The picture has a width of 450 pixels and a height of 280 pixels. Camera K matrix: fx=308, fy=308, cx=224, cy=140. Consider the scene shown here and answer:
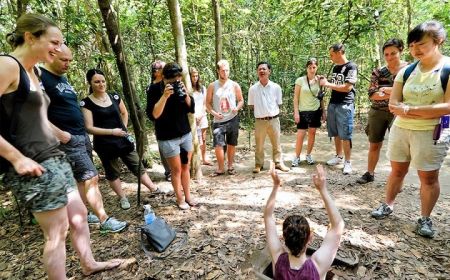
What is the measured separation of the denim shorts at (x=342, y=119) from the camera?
5.20m

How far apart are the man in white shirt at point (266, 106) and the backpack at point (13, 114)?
4075 mm

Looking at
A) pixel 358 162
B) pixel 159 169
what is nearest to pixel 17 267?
pixel 159 169

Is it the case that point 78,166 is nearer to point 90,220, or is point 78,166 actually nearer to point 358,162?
point 90,220

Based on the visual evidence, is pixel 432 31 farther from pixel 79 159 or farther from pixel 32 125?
pixel 79 159

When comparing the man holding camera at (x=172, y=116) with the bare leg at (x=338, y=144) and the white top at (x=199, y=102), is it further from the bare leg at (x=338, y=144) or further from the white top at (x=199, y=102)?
the bare leg at (x=338, y=144)

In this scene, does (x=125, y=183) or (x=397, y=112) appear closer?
(x=397, y=112)

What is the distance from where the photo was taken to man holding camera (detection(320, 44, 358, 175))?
5.02 m

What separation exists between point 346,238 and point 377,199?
1.33 m

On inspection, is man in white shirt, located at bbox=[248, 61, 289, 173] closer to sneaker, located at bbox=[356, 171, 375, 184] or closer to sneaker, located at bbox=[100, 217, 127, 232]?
sneaker, located at bbox=[356, 171, 375, 184]

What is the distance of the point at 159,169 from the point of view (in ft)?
20.2

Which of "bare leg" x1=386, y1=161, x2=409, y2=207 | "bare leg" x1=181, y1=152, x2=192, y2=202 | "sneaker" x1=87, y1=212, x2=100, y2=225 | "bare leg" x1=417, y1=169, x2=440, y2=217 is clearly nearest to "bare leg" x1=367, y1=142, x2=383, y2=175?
"bare leg" x1=386, y1=161, x2=409, y2=207

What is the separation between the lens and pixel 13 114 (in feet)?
6.41

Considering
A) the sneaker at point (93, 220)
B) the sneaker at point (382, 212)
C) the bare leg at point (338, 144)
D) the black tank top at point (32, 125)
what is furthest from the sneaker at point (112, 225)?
the bare leg at point (338, 144)

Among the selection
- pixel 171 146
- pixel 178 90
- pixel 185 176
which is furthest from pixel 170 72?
pixel 185 176
